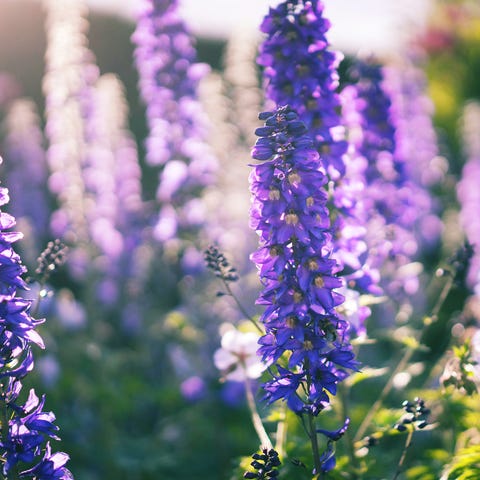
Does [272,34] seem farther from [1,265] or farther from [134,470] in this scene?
[134,470]

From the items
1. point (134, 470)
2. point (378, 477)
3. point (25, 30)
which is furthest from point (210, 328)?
point (25, 30)

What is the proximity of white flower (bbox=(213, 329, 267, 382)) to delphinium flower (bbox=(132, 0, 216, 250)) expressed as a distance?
2.40 metres

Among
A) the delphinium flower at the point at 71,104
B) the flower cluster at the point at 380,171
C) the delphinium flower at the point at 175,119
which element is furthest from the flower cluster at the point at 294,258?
the delphinium flower at the point at 71,104

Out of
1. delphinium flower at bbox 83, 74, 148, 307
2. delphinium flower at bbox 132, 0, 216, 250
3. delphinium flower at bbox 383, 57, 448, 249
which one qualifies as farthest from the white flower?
delphinium flower at bbox 383, 57, 448, 249

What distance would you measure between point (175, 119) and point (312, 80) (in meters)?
2.68

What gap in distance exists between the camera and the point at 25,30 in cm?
1798

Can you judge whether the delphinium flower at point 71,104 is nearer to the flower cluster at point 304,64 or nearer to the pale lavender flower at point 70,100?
the pale lavender flower at point 70,100

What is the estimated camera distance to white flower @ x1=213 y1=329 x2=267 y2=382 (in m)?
4.03

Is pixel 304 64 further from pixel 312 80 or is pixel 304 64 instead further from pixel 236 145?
pixel 236 145

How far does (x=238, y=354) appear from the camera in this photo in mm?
4086

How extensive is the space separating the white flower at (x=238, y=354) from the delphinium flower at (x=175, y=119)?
2.40m

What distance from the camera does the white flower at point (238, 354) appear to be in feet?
13.2

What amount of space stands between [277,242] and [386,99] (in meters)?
2.62

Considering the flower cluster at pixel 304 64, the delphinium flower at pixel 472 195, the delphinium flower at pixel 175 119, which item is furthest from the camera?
the delphinium flower at pixel 472 195
